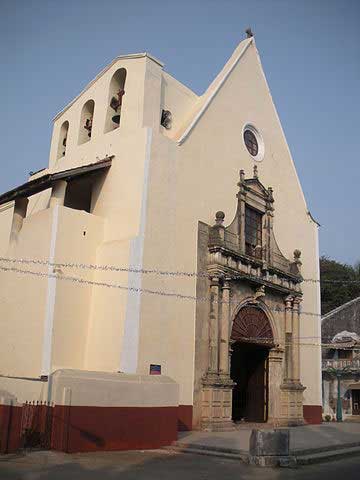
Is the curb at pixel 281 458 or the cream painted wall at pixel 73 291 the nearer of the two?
the curb at pixel 281 458

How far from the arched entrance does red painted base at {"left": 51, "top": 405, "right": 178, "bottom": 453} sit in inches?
221

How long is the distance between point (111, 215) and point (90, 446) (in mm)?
7306

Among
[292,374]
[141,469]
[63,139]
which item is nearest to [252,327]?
[292,374]

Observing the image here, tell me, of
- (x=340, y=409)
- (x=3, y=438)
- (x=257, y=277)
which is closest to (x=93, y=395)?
(x=3, y=438)

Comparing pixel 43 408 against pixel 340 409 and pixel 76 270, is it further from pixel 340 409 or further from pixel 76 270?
pixel 340 409

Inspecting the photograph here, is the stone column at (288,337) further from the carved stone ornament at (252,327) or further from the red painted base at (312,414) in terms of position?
the red painted base at (312,414)

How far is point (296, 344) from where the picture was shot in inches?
792

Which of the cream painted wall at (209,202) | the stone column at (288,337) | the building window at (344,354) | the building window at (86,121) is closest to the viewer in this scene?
the cream painted wall at (209,202)

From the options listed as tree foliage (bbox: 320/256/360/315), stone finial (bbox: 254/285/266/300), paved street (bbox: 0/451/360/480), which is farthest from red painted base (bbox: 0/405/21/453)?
tree foliage (bbox: 320/256/360/315)

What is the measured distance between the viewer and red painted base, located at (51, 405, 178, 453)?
10.5m

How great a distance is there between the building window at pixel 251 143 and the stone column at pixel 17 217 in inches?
351

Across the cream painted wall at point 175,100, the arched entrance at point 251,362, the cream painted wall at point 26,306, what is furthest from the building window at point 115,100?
the arched entrance at point 251,362

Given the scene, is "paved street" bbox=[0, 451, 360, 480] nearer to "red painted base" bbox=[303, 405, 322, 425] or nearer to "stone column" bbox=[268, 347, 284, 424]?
"stone column" bbox=[268, 347, 284, 424]

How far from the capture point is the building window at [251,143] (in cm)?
2111
